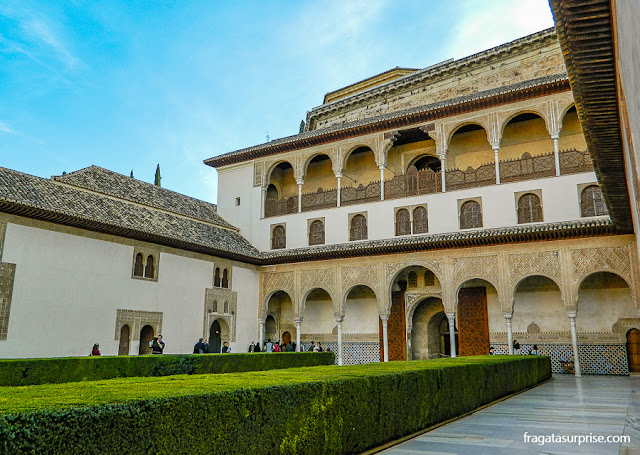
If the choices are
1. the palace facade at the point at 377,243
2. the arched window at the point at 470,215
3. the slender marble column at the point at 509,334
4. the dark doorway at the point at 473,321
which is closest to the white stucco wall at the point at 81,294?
the palace facade at the point at 377,243

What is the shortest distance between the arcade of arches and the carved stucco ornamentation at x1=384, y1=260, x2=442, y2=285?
0.12 feet

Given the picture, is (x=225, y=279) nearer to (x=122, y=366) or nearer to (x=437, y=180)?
(x=122, y=366)

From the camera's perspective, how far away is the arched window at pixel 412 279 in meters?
21.3

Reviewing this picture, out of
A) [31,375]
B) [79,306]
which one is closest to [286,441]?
[31,375]

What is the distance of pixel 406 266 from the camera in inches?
765

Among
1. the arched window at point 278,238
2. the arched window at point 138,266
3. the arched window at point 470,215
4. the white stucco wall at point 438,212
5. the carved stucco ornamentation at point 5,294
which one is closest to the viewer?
the carved stucco ornamentation at point 5,294

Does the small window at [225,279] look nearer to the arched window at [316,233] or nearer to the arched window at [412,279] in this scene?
the arched window at [316,233]

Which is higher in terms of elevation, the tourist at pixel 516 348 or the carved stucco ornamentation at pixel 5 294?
the carved stucco ornamentation at pixel 5 294

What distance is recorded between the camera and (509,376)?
10836 millimetres

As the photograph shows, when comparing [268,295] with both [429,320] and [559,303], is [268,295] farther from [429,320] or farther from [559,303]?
[559,303]

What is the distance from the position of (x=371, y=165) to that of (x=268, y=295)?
7335 mm

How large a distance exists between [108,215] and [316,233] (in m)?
8.58

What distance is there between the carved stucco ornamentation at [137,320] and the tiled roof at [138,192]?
4468 millimetres

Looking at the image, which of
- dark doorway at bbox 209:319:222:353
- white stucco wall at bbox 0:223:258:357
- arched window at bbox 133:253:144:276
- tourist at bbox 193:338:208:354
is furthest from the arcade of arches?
arched window at bbox 133:253:144:276
